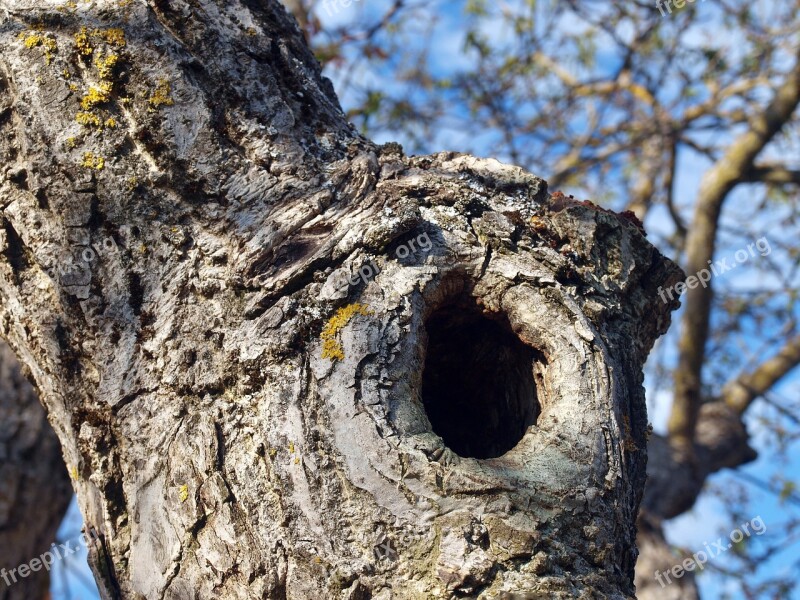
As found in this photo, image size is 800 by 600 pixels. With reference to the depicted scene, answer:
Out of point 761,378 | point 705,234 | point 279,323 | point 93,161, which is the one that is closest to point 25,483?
point 93,161

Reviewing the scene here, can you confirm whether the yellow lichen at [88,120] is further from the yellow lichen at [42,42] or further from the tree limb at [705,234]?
the tree limb at [705,234]

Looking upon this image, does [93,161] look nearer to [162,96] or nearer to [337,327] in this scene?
[162,96]

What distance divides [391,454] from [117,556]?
66 cm

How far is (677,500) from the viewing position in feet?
18.0

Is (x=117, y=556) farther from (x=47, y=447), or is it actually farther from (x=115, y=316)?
(x=47, y=447)

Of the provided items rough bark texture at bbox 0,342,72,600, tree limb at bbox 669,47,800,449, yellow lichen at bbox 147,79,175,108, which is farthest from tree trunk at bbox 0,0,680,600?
tree limb at bbox 669,47,800,449

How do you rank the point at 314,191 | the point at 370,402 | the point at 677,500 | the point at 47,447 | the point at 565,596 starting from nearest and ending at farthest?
1. the point at 565,596
2. the point at 370,402
3. the point at 314,191
4. the point at 47,447
5. the point at 677,500

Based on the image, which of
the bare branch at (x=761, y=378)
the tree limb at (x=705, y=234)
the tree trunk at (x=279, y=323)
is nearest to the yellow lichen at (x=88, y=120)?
the tree trunk at (x=279, y=323)

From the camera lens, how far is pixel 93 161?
167 centimetres

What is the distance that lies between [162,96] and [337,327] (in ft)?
2.26

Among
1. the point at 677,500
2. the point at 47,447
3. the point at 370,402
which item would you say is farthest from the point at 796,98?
the point at 47,447

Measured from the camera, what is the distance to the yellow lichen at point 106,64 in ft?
5.68

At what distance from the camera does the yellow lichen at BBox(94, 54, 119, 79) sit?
5.68 ft

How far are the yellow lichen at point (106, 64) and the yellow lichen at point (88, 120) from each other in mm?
106
